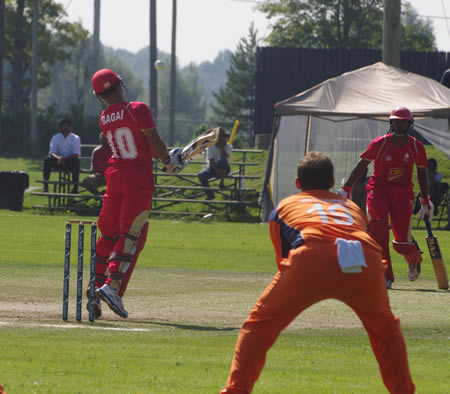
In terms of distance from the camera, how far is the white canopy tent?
19.8 metres

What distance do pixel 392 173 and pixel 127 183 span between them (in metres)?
4.09

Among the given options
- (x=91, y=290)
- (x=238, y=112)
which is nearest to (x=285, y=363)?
(x=91, y=290)

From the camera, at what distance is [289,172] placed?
22.7m

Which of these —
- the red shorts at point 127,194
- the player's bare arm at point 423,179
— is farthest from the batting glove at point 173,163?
the player's bare arm at point 423,179

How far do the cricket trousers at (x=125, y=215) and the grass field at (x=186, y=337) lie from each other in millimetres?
480

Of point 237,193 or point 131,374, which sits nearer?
point 131,374

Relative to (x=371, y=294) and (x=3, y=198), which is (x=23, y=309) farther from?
(x=3, y=198)

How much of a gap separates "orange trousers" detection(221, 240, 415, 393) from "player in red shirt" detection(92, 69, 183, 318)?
393 cm

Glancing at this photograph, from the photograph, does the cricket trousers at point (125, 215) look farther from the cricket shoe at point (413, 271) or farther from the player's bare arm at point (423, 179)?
the cricket shoe at point (413, 271)

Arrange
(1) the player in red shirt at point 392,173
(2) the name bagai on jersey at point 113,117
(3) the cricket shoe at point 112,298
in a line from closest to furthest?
(3) the cricket shoe at point 112,298
(2) the name bagai on jersey at point 113,117
(1) the player in red shirt at point 392,173

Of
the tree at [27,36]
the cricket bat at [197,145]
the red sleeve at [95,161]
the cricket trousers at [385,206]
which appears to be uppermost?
the tree at [27,36]

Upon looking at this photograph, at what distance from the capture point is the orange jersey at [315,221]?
5164 millimetres

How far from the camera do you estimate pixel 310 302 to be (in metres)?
5.06

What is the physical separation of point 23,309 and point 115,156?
5.61 feet
